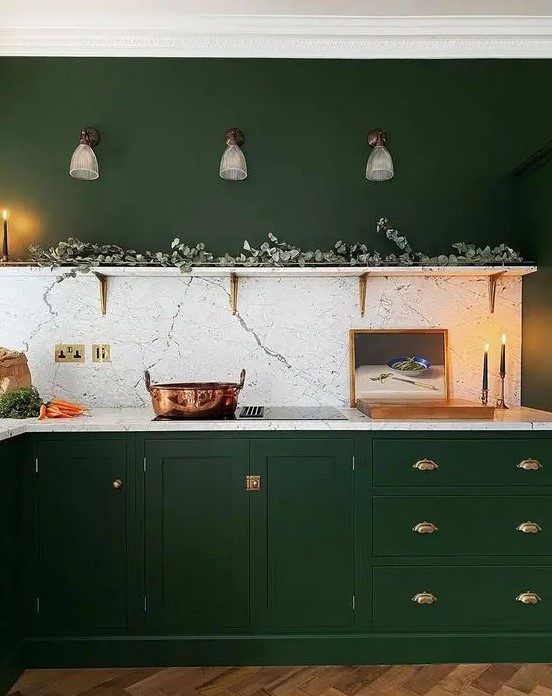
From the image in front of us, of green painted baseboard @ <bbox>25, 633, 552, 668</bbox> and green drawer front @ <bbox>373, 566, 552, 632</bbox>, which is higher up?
green drawer front @ <bbox>373, 566, 552, 632</bbox>

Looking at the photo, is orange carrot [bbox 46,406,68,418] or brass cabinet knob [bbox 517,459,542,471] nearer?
brass cabinet knob [bbox 517,459,542,471]

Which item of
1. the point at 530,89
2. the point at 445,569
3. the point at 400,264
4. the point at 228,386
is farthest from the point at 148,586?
the point at 530,89

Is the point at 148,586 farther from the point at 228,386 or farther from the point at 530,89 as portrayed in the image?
the point at 530,89

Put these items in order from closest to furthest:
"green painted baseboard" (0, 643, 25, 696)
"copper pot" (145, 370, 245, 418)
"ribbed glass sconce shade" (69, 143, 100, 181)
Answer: "green painted baseboard" (0, 643, 25, 696), "copper pot" (145, 370, 245, 418), "ribbed glass sconce shade" (69, 143, 100, 181)

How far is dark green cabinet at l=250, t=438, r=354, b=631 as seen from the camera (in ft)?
7.68

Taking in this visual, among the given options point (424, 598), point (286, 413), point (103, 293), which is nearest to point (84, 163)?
point (103, 293)

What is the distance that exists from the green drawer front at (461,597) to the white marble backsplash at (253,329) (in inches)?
35.6

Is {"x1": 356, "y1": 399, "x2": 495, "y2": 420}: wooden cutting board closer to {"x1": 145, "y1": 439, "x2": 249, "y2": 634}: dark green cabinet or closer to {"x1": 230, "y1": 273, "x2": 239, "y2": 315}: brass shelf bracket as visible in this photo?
{"x1": 145, "y1": 439, "x2": 249, "y2": 634}: dark green cabinet

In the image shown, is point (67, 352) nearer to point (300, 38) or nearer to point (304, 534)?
point (304, 534)

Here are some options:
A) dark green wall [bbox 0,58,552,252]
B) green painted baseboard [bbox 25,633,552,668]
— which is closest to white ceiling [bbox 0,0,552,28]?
dark green wall [bbox 0,58,552,252]

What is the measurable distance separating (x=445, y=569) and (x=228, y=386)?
3.75ft

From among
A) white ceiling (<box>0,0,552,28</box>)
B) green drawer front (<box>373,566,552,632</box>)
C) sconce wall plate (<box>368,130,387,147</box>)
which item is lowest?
green drawer front (<box>373,566,552,632</box>)

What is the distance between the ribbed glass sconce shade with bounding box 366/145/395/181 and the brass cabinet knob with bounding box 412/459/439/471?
4.43ft

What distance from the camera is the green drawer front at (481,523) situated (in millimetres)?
2332
